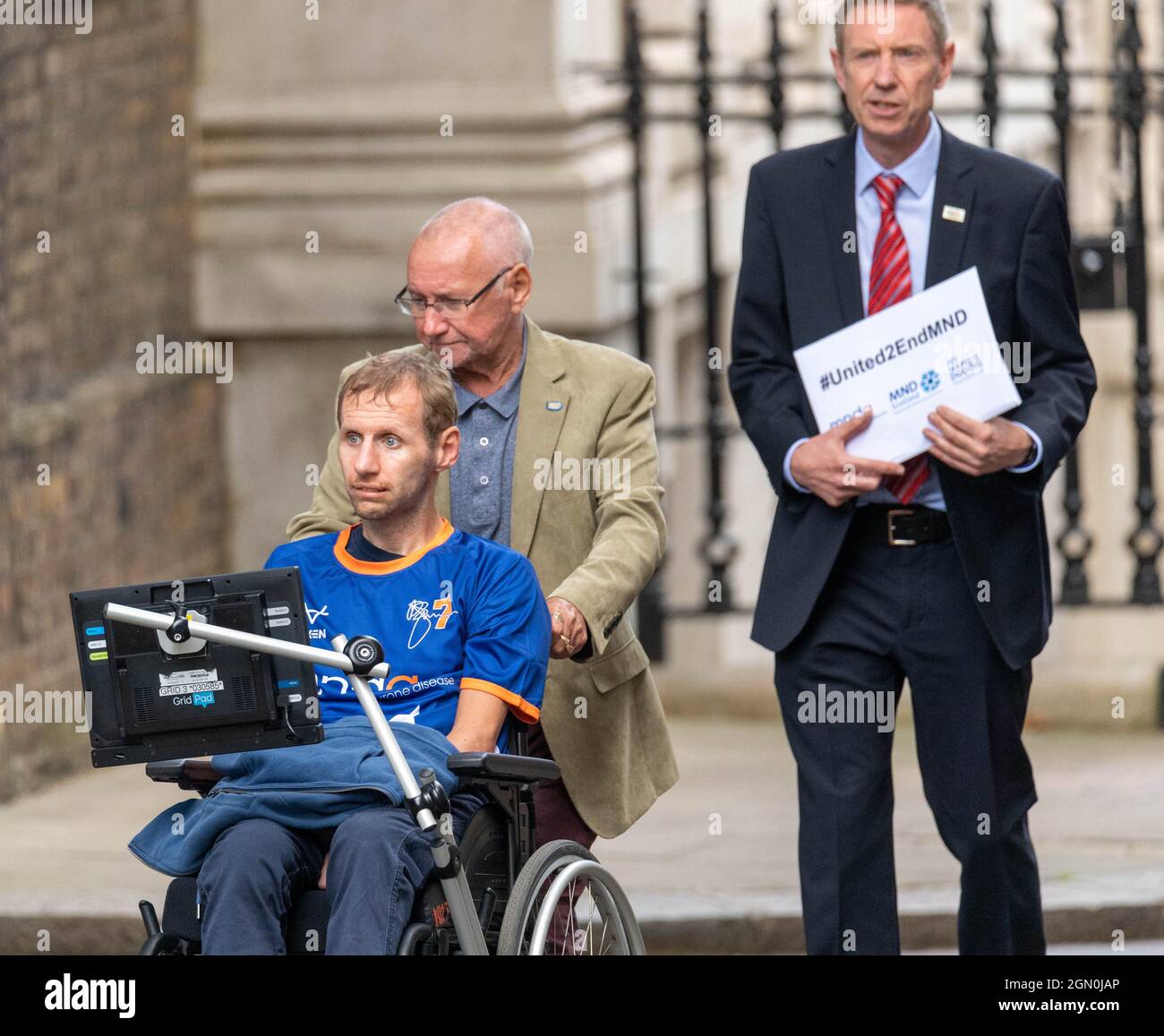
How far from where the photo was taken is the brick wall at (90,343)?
770cm

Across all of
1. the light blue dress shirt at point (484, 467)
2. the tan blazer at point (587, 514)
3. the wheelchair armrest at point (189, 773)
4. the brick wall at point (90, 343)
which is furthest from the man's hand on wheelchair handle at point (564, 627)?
the brick wall at point (90, 343)

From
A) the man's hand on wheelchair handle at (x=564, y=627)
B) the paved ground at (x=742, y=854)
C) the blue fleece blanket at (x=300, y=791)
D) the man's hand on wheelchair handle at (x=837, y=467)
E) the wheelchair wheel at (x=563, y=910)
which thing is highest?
the man's hand on wheelchair handle at (x=837, y=467)

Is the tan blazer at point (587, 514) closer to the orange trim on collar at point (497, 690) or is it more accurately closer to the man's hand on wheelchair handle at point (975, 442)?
the orange trim on collar at point (497, 690)

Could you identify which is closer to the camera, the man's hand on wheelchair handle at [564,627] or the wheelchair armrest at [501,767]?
the wheelchair armrest at [501,767]

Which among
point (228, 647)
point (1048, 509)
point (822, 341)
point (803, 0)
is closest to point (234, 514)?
point (803, 0)

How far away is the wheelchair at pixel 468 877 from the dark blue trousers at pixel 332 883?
0.05 metres

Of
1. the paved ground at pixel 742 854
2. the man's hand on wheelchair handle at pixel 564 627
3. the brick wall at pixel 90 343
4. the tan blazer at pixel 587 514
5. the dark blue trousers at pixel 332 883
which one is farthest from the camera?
the brick wall at pixel 90 343

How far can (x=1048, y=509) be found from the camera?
15.5m

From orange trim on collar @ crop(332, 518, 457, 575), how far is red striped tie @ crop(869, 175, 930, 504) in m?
0.95

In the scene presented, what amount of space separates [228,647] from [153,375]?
15.5 ft

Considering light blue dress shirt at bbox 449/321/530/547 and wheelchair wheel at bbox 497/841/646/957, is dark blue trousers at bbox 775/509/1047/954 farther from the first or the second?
light blue dress shirt at bbox 449/321/530/547

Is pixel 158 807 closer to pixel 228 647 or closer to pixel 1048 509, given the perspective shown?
pixel 228 647

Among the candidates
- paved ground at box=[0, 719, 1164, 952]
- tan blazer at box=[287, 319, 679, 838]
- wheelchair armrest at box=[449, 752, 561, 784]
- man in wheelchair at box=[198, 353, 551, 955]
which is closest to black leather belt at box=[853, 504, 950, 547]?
tan blazer at box=[287, 319, 679, 838]

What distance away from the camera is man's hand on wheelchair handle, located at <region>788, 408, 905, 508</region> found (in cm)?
486
